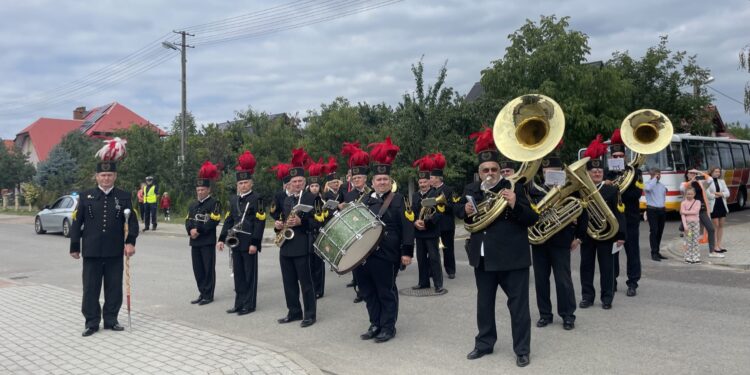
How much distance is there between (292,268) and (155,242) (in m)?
11.5

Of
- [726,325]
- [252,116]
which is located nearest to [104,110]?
[252,116]

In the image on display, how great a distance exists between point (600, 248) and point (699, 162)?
17705 millimetres

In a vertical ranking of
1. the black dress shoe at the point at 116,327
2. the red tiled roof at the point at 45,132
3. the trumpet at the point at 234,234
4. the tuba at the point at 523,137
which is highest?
the red tiled roof at the point at 45,132

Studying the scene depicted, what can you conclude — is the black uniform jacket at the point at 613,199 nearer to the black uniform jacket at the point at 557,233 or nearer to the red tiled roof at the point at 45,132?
the black uniform jacket at the point at 557,233

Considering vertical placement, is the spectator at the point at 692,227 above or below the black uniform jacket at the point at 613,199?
below

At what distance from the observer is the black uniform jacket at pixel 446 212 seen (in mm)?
9211

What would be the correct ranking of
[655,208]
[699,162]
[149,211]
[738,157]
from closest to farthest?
[655,208], [149,211], [699,162], [738,157]

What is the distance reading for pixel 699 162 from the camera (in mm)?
22328

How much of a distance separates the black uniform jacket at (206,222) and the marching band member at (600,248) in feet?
16.8

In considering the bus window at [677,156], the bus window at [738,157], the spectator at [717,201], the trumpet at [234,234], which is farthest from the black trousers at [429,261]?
the bus window at [738,157]

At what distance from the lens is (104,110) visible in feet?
A: 215

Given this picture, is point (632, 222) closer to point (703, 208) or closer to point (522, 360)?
point (522, 360)

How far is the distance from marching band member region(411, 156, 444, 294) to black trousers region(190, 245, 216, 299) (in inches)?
121

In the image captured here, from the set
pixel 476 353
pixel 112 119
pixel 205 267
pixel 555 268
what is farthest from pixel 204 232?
pixel 112 119
